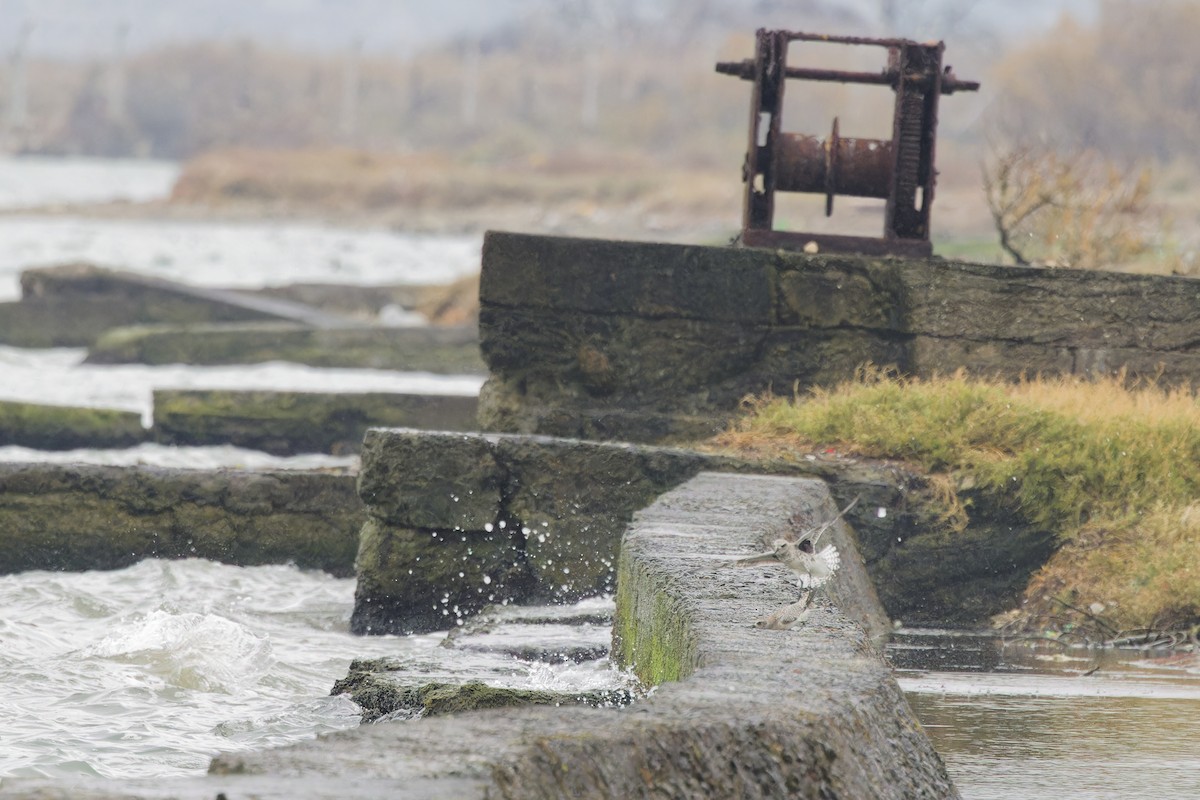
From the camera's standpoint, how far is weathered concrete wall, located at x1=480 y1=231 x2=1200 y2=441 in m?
9.27

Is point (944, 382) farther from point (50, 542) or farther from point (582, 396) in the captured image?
point (50, 542)

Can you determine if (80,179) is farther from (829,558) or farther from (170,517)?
(829,558)

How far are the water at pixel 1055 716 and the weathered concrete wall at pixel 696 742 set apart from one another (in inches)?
21.0

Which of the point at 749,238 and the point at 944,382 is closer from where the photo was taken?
the point at 944,382

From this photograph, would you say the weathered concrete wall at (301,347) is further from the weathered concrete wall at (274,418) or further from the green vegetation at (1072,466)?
the green vegetation at (1072,466)

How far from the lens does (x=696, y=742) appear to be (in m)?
3.55

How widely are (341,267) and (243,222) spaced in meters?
27.5

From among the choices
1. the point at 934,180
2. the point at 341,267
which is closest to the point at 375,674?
the point at 934,180

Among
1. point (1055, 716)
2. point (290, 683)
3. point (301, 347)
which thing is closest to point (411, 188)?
point (301, 347)

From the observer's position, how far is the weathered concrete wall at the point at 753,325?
9.27m

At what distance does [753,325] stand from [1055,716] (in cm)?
391

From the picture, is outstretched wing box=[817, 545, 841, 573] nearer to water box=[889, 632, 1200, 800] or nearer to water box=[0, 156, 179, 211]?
water box=[889, 632, 1200, 800]

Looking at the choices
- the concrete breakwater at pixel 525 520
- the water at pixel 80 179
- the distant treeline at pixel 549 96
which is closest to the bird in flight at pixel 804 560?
the concrete breakwater at pixel 525 520

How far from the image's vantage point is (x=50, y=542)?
9.28 meters
